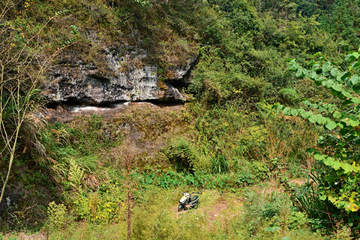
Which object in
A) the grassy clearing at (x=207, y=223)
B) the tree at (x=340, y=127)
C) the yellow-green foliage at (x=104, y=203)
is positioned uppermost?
the tree at (x=340, y=127)

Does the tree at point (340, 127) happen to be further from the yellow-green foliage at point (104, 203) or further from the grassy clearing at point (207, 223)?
the yellow-green foliage at point (104, 203)

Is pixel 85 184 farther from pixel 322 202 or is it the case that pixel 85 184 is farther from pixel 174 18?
pixel 174 18

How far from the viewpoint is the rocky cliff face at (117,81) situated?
18.2 ft

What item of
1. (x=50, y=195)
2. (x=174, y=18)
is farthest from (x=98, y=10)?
(x=50, y=195)

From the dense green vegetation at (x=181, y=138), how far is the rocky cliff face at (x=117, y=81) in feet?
0.72

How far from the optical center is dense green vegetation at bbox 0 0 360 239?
2.47m

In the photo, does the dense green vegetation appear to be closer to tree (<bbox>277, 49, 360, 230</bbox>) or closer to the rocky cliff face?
tree (<bbox>277, 49, 360, 230</bbox>)

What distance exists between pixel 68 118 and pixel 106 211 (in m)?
2.60

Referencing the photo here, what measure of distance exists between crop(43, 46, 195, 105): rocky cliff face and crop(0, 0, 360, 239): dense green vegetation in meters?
0.22

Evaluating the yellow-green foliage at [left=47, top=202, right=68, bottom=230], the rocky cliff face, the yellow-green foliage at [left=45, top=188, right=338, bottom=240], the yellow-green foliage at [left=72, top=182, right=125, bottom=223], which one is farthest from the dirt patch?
the rocky cliff face

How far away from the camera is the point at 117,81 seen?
20.1 ft

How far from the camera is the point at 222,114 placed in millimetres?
6488

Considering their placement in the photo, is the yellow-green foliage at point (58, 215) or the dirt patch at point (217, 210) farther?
the dirt patch at point (217, 210)

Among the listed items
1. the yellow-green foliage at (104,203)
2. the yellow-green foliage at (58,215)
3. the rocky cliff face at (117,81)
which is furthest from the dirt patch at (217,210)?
the rocky cliff face at (117,81)
